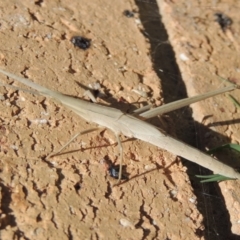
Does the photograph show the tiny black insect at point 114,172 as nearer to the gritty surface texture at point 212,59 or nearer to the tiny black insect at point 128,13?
the gritty surface texture at point 212,59

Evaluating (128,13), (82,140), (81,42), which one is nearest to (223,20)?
(128,13)

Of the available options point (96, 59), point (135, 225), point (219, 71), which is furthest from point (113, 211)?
point (219, 71)

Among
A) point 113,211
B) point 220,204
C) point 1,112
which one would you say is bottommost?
point 220,204

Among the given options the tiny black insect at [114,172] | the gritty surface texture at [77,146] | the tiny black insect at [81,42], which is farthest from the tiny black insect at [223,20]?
the tiny black insect at [114,172]

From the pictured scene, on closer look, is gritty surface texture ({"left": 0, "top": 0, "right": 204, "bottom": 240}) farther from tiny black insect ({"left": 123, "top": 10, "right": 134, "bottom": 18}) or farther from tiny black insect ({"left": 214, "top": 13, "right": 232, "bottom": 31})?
tiny black insect ({"left": 214, "top": 13, "right": 232, "bottom": 31})

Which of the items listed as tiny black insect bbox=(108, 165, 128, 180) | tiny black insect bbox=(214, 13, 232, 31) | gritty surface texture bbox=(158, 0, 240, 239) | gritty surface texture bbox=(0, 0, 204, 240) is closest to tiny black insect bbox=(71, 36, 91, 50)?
gritty surface texture bbox=(0, 0, 204, 240)

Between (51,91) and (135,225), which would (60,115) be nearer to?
(51,91)
